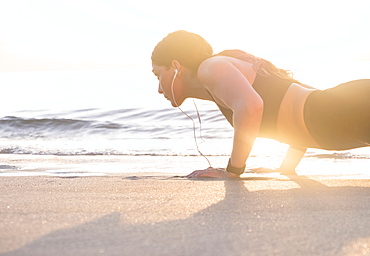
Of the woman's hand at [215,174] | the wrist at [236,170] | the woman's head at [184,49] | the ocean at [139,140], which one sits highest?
the woman's head at [184,49]

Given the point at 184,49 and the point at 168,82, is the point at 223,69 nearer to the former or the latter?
the point at 184,49

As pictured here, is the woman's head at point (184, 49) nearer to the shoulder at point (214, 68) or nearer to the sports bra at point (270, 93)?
the shoulder at point (214, 68)

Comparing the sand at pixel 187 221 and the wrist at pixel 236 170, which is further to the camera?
the wrist at pixel 236 170

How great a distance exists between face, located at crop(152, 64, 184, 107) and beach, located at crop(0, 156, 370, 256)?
81 centimetres

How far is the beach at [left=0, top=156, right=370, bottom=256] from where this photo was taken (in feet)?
4.17

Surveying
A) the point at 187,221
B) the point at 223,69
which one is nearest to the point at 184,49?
the point at 223,69

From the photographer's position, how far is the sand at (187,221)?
50.0 inches

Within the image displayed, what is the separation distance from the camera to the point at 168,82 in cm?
311

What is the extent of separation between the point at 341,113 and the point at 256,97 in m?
0.48

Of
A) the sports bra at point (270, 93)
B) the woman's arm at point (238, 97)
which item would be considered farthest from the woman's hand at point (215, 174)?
the sports bra at point (270, 93)

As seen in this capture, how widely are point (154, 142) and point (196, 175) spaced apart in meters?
6.82

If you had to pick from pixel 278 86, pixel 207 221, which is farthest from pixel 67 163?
pixel 207 221

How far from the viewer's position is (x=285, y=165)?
3.65 metres

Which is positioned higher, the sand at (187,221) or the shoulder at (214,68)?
the shoulder at (214,68)
